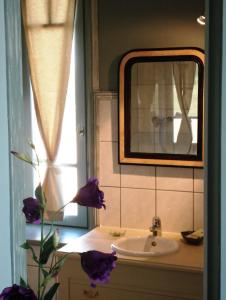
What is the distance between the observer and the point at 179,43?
8.14 feet

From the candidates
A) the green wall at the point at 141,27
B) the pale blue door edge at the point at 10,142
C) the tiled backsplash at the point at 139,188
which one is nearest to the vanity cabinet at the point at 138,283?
the tiled backsplash at the point at 139,188

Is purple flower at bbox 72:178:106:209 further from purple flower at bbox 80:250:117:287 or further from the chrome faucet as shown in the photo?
the chrome faucet

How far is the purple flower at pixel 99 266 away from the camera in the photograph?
29.7 inches

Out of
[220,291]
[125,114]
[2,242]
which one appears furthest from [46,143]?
[220,291]

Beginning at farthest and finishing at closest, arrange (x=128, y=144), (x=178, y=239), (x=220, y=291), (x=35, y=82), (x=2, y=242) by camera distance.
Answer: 1. (x=35, y=82)
2. (x=128, y=144)
3. (x=178, y=239)
4. (x=2, y=242)
5. (x=220, y=291)

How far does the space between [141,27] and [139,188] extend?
2.94 feet

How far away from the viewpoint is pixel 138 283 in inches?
85.5

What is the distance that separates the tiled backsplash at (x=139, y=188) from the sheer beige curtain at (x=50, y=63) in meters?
0.28

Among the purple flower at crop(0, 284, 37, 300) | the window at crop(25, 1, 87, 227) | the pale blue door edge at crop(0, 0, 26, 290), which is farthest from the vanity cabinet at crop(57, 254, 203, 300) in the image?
the purple flower at crop(0, 284, 37, 300)

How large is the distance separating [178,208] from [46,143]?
0.89m

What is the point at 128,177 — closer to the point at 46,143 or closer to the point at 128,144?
the point at 128,144

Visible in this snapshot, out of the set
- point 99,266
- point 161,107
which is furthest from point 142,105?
point 99,266

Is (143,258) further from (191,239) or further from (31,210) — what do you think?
(31,210)

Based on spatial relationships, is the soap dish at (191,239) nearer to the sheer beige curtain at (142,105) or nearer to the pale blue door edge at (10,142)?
the sheer beige curtain at (142,105)
